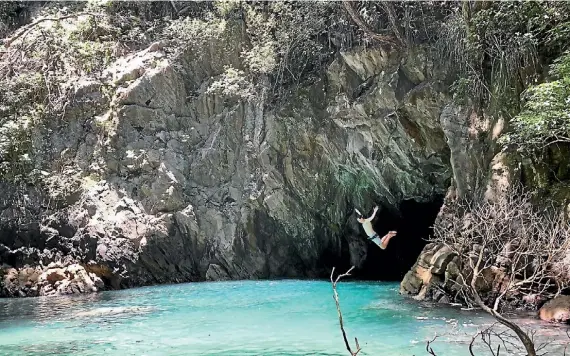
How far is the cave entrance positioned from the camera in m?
17.5

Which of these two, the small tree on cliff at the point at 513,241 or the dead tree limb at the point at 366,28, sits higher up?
the dead tree limb at the point at 366,28

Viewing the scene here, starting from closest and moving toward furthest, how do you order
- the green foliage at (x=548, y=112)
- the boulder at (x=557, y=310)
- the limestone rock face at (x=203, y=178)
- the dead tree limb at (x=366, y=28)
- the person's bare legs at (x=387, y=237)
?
the boulder at (x=557, y=310)
the green foliage at (x=548, y=112)
the person's bare legs at (x=387, y=237)
the dead tree limb at (x=366, y=28)
the limestone rock face at (x=203, y=178)

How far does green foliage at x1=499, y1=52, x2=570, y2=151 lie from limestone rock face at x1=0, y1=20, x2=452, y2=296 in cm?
447

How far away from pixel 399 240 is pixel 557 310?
9998 mm

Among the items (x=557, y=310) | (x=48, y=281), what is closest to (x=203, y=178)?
(x=48, y=281)

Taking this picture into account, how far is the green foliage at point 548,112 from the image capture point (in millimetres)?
8609

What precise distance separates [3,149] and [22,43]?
3.64 metres

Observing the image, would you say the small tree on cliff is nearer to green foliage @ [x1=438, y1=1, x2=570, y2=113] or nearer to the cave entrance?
green foliage @ [x1=438, y1=1, x2=570, y2=113]

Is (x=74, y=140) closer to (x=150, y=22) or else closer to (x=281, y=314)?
(x=150, y=22)

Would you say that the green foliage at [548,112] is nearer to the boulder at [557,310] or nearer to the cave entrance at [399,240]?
the boulder at [557,310]

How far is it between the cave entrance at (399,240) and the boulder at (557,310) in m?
8.50

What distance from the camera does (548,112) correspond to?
28.7 ft

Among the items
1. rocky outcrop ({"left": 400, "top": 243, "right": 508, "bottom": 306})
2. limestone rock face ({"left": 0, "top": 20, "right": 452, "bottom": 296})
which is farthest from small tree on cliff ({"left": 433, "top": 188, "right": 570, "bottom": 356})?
limestone rock face ({"left": 0, "top": 20, "right": 452, "bottom": 296})

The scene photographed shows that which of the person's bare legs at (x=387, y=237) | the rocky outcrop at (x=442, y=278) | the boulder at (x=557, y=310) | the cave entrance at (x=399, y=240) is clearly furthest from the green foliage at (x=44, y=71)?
the boulder at (x=557, y=310)
